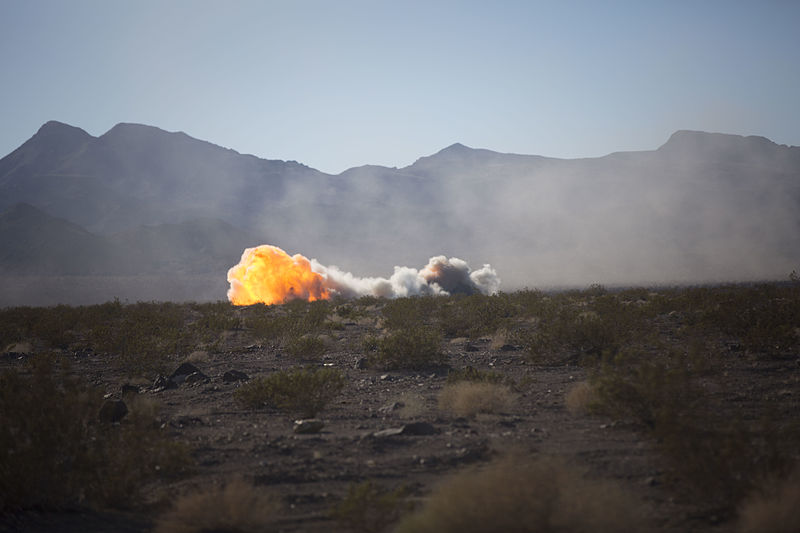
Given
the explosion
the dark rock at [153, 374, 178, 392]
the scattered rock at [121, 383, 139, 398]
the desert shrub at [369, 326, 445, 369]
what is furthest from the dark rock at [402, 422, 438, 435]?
the explosion

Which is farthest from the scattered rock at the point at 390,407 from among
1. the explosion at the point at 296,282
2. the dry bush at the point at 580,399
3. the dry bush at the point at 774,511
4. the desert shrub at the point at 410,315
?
the explosion at the point at 296,282

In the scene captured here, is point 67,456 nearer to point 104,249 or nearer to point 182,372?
point 182,372

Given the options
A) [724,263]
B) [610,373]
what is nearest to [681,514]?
[610,373]

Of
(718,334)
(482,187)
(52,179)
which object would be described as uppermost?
(52,179)

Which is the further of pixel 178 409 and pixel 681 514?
pixel 178 409

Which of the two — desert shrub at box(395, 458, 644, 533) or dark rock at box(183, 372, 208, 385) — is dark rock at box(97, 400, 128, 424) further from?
desert shrub at box(395, 458, 644, 533)

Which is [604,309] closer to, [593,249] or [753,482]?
[753,482]
